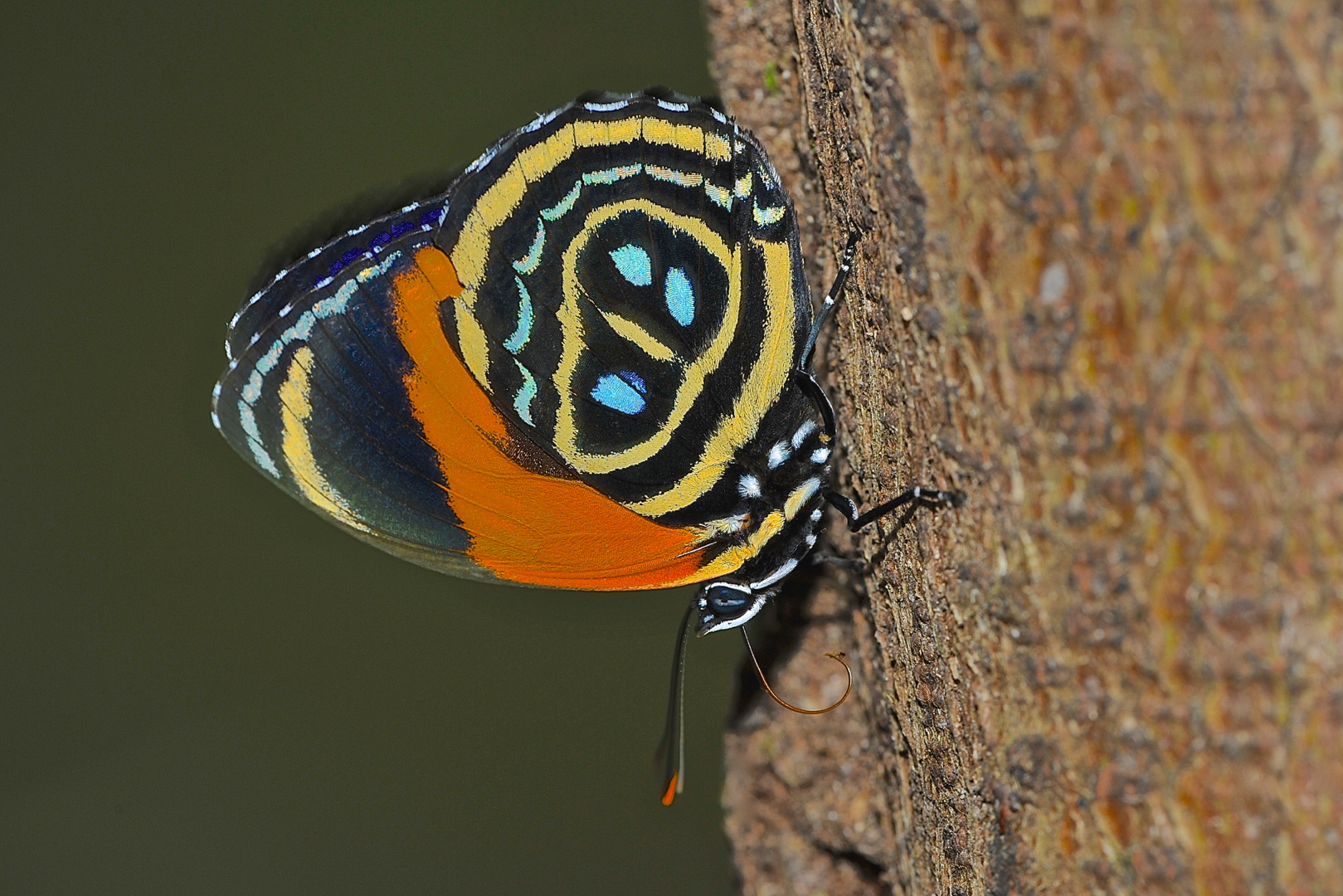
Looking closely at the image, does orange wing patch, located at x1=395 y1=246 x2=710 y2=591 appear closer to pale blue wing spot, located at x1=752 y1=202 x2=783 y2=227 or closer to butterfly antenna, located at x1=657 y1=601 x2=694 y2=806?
butterfly antenna, located at x1=657 y1=601 x2=694 y2=806

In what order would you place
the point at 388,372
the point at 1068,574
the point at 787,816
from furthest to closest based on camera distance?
the point at 787,816, the point at 388,372, the point at 1068,574

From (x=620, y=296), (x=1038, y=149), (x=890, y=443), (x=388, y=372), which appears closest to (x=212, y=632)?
(x=388, y=372)

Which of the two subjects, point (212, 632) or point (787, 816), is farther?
→ point (212, 632)

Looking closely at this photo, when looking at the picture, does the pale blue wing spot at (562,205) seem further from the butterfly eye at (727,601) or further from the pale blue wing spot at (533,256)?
the butterfly eye at (727,601)

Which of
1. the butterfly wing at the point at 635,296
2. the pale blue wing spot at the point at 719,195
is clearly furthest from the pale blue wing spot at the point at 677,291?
the pale blue wing spot at the point at 719,195

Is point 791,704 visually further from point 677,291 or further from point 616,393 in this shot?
point 677,291

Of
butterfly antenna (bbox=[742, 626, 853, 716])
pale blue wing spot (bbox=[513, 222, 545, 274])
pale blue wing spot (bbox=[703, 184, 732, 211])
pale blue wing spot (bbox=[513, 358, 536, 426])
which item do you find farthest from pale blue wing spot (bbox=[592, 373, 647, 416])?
butterfly antenna (bbox=[742, 626, 853, 716])

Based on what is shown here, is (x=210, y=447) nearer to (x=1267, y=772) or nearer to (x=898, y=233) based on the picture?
(x=898, y=233)
